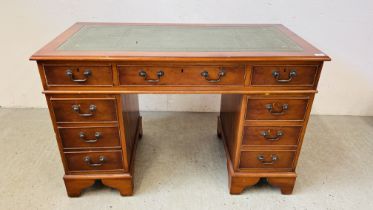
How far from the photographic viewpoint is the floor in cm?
150

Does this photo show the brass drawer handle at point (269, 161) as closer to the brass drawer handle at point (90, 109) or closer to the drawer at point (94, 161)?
the drawer at point (94, 161)

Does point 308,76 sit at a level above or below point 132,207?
above

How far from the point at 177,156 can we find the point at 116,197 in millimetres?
491

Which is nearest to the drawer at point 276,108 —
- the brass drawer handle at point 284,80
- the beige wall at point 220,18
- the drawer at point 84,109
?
the brass drawer handle at point 284,80

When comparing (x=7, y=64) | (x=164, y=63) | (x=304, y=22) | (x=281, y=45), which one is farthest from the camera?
(x=7, y=64)

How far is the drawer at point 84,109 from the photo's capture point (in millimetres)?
1269

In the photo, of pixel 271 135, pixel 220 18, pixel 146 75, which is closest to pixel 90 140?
pixel 146 75

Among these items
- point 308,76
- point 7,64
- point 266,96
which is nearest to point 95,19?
point 7,64

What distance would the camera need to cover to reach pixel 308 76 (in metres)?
1.24

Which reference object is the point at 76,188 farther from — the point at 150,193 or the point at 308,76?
the point at 308,76

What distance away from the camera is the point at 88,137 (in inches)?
54.1

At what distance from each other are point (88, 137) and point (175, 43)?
63cm

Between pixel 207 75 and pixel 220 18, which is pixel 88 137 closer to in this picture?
pixel 207 75

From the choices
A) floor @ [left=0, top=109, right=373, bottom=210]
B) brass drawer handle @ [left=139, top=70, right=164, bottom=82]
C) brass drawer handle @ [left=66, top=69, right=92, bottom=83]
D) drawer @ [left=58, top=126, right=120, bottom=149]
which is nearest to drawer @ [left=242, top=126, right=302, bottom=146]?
floor @ [left=0, top=109, right=373, bottom=210]
